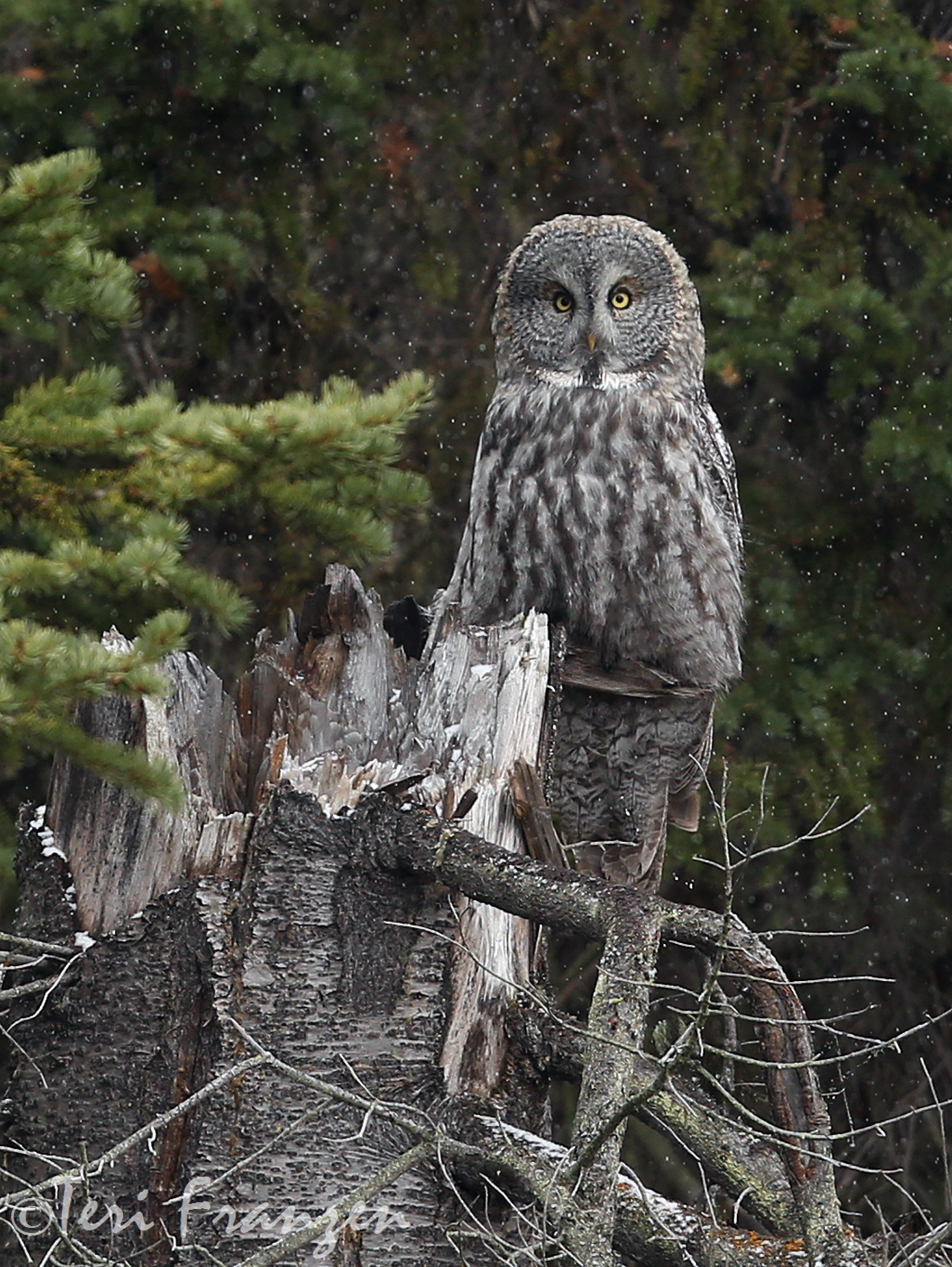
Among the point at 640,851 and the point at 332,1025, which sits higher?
the point at 640,851

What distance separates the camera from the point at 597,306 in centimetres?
368

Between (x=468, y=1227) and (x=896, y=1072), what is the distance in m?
2.94

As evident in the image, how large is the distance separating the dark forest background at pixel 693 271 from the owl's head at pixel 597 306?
0.26 metres

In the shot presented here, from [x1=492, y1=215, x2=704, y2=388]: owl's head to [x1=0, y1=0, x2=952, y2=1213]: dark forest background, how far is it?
26 centimetres

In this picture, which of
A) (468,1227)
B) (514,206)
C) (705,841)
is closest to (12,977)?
(468,1227)

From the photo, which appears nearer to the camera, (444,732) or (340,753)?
(340,753)

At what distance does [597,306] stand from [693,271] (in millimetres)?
814

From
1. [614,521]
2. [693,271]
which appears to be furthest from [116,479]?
[693,271]

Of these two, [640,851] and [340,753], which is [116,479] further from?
[640,851]

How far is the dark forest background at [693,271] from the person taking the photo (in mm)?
3891

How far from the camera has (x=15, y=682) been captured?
6.27 feet

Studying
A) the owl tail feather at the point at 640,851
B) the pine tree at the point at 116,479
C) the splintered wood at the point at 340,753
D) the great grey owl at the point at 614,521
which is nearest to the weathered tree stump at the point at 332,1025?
the splintered wood at the point at 340,753

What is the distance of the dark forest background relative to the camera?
389cm

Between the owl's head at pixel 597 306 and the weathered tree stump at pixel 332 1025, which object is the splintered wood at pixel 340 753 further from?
A: the owl's head at pixel 597 306
